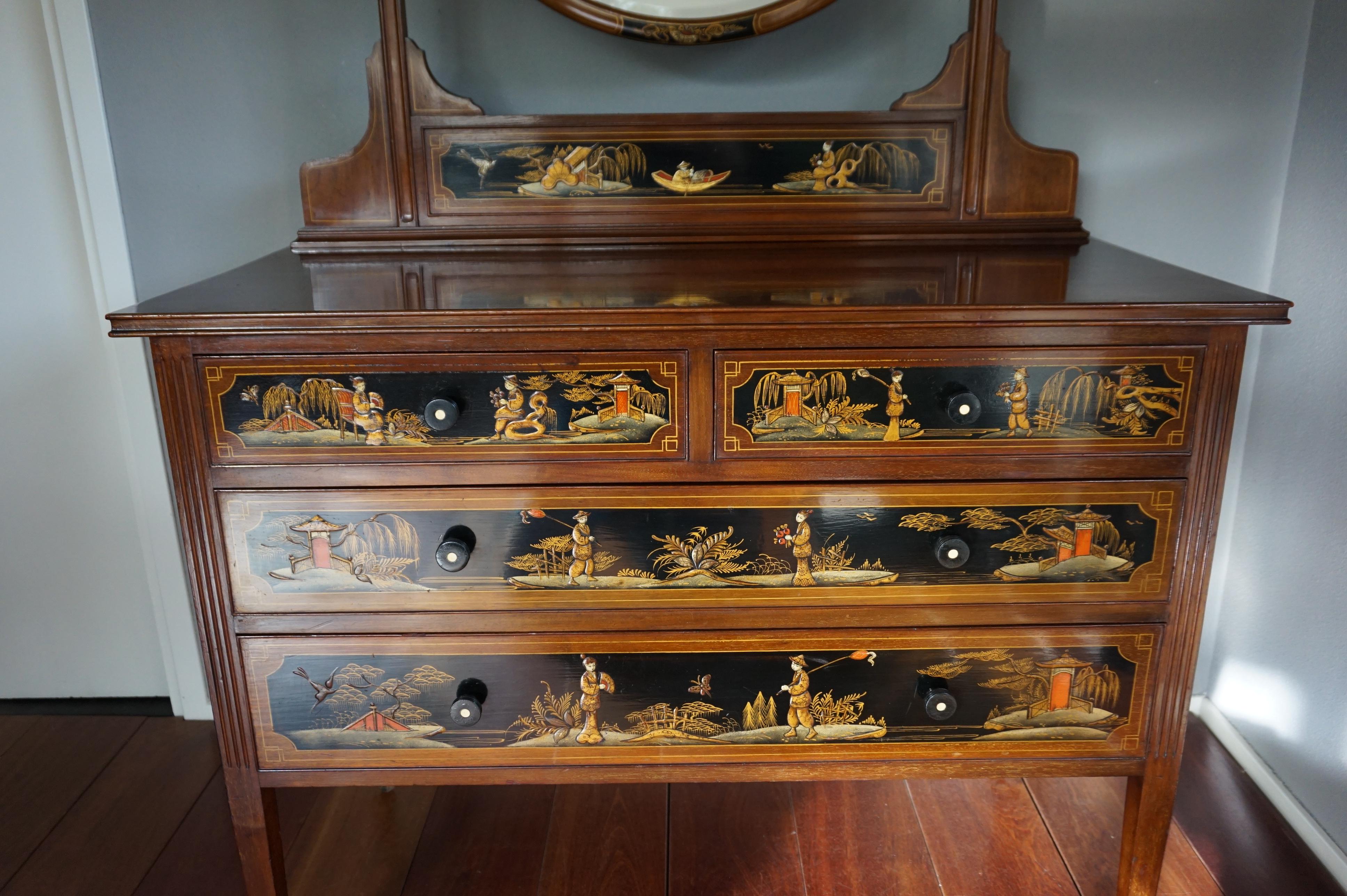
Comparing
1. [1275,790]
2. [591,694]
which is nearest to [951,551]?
[591,694]

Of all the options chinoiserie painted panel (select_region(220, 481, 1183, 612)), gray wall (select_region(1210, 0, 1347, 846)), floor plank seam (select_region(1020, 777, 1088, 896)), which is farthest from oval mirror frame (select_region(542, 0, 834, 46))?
floor plank seam (select_region(1020, 777, 1088, 896))

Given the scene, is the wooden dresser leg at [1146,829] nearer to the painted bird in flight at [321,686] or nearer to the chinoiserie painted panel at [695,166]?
the chinoiserie painted panel at [695,166]

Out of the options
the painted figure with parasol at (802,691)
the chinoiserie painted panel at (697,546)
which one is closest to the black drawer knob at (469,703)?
the chinoiserie painted panel at (697,546)

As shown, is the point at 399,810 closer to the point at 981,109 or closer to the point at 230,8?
the point at 230,8

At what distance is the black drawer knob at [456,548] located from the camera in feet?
4.28

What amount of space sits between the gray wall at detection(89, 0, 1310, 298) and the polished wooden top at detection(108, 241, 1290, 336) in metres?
0.33

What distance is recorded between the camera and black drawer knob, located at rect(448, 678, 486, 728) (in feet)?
4.52

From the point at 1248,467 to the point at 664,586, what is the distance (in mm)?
1353

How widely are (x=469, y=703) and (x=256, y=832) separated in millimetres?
423

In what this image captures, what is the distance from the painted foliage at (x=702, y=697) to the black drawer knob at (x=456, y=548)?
16 centimetres

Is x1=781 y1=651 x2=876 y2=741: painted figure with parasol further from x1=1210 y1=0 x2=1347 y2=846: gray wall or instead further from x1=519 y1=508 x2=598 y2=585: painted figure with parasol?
x1=1210 y1=0 x2=1347 y2=846: gray wall

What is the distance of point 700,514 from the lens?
4.32ft

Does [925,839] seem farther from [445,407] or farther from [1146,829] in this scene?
[445,407]

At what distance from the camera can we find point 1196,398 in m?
1.27
